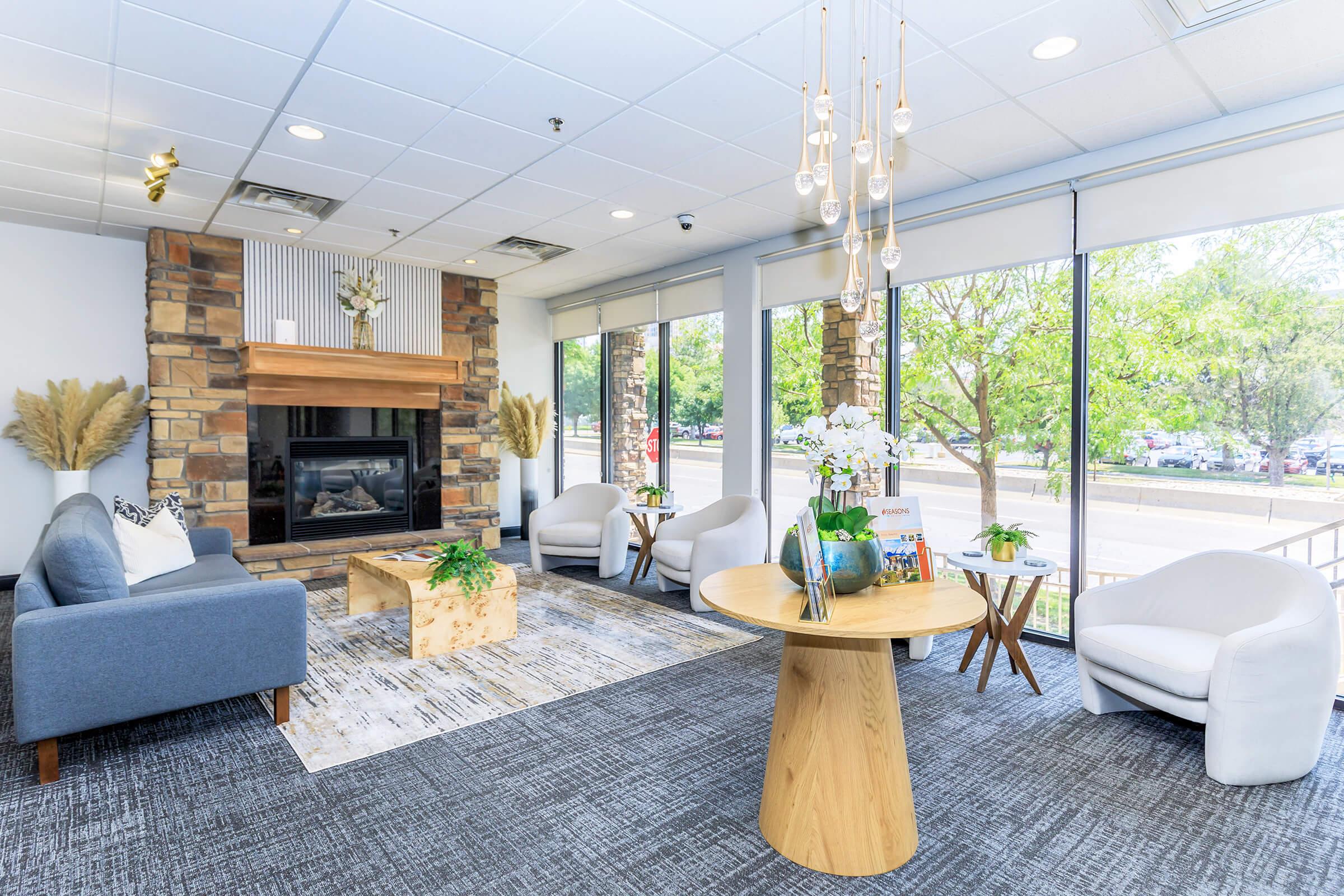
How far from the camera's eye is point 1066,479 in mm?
3975

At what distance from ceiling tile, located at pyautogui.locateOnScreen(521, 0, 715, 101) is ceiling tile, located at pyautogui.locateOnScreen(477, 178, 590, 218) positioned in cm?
136

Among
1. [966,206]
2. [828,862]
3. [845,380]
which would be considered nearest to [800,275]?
[845,380]

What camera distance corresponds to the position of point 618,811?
228 centimetres

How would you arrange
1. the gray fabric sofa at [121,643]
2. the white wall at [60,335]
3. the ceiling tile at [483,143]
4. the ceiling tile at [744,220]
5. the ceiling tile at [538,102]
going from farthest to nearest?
the white wall at [60,335], the ceiling tile at [744,220], the ceiling tile at [483,143], the ceiling tile at [538,102], the gray fabric sofa at [121,643]

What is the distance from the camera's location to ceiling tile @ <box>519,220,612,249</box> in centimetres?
515

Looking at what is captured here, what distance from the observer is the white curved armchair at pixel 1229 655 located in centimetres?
239

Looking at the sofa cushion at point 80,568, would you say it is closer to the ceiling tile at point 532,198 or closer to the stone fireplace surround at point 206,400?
the stone fireplace surround at point 206,400

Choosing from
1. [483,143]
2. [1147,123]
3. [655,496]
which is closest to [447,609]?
[655,496]

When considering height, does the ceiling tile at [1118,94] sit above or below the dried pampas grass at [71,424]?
above

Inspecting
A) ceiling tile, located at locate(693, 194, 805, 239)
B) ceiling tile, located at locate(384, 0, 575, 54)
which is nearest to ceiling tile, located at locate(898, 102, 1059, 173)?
ceiling tile, located at locate(693, 194, 805, 239)

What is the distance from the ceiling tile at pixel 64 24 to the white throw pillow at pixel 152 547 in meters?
2.34

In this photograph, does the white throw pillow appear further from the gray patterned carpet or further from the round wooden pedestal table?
the round wooden pedestal table

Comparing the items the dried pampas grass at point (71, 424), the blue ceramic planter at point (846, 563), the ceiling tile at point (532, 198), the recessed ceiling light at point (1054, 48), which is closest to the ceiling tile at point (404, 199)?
the ceiling tile at point (532, 198)

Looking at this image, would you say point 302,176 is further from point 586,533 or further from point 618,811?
point 618,811
